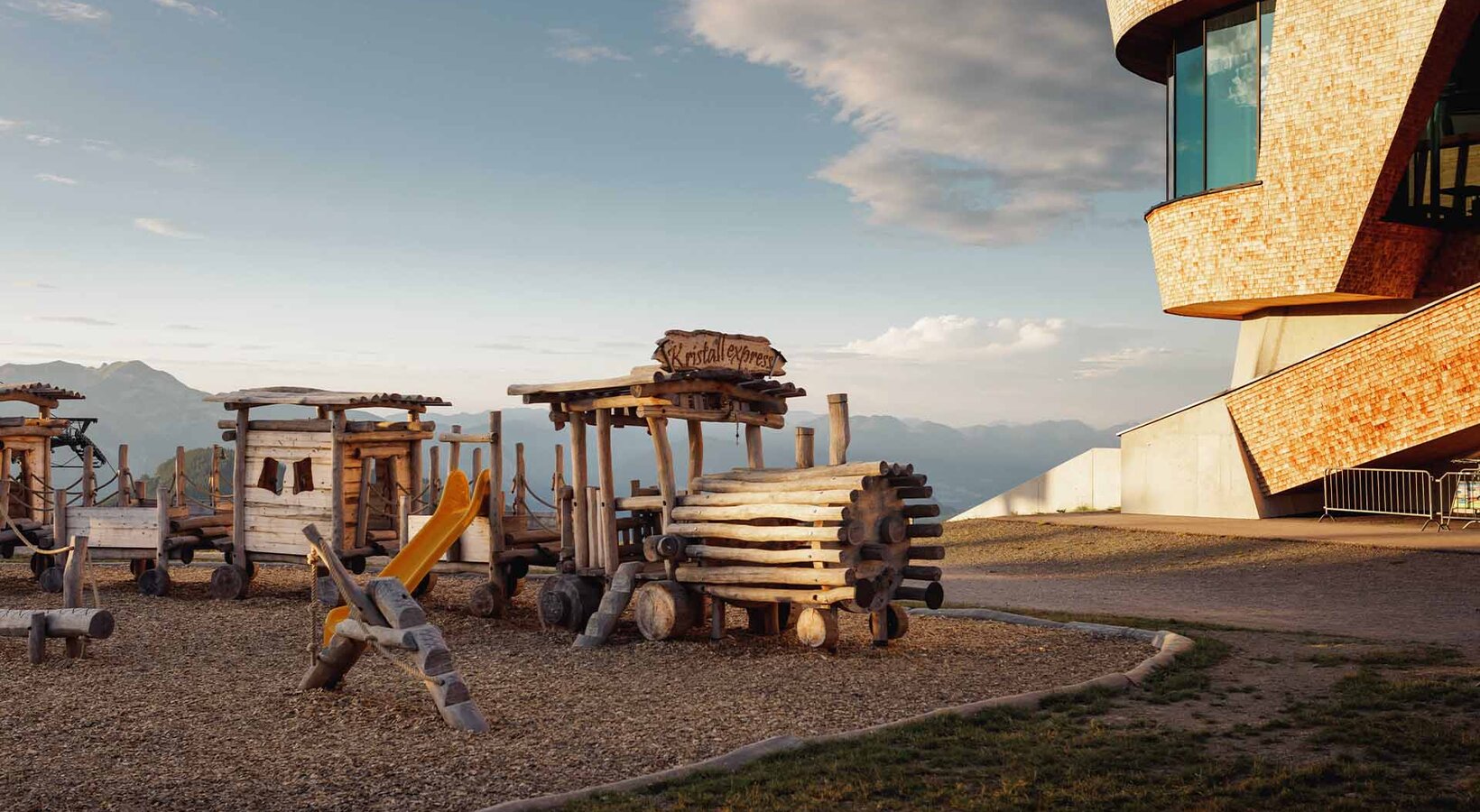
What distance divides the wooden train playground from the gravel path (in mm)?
3719

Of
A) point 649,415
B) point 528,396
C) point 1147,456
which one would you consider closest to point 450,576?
point 528,396

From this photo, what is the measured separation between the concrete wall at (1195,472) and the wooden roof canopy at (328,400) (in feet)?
56.3

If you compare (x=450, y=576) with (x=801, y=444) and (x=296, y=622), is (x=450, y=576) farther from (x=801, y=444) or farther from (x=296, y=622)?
(x=801, y=444)

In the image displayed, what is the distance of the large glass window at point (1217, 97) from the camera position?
2478cm

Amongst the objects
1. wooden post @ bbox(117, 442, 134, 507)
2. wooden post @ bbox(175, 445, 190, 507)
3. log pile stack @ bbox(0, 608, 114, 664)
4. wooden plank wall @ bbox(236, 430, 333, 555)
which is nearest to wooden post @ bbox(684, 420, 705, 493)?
wooden plank wall @ bbox(236, 430, 333, 555)

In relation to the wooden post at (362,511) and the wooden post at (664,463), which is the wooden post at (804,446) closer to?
the wooden post at (664,463)

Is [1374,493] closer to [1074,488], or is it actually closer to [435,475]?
[1074,488]

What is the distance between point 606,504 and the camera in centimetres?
1326

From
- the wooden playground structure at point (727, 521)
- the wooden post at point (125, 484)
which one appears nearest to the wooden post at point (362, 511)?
the wooden playground structure at point (727, 521)

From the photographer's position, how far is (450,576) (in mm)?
19828

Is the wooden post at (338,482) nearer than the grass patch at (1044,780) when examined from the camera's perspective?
No

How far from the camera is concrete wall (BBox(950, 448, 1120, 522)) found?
99.2 feet

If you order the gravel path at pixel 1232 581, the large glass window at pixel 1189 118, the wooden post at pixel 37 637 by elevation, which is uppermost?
the large glass window at pixel 1189 118

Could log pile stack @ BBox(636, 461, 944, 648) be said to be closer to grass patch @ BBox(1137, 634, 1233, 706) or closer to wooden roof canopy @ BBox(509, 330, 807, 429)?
wooden roof canopy @ BBox(509, 330, 807, 429)
